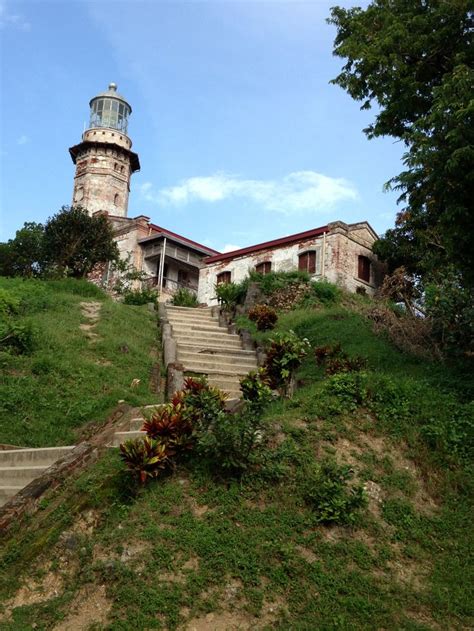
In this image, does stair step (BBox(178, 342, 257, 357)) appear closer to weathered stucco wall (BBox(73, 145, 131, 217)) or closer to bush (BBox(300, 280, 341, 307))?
bush (BBox(300, 280, 341, 307))

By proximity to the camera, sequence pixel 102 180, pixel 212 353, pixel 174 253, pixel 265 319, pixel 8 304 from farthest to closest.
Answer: pixel 102 180 < pixel 174 253 < pixel 265 319 < pixel 8 304 < pixel 212 353

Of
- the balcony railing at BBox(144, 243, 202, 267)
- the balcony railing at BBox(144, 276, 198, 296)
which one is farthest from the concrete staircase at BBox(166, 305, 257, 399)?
the balcony railing at BBox(144, 243, 202, 267)

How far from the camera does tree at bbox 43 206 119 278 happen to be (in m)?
25.3

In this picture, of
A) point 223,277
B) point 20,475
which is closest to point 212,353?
point 20,475

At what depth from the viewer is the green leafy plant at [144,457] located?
6.20 metres

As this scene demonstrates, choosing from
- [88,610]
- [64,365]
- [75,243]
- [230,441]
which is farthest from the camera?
[75,243]

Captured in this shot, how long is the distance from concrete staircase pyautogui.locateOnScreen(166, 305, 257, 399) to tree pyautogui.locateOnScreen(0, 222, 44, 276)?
12697mm

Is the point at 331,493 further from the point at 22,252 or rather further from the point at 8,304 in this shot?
the point at 22,252

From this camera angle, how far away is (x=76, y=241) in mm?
25328

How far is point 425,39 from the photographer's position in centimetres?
1046

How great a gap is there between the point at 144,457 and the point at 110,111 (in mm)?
41137

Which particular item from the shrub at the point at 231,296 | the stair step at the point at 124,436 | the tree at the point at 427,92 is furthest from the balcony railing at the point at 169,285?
the stair step at the point at 124,436

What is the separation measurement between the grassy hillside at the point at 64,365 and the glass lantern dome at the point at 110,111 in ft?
91.3

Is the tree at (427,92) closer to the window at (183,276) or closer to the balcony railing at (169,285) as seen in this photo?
the balcony railing at (169,285)
